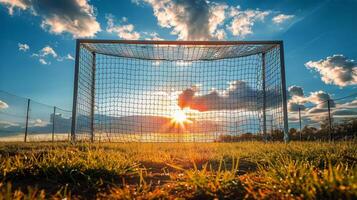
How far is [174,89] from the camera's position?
11.2 meters

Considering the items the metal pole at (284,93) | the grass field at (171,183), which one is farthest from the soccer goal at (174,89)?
the grass field at (171,183)

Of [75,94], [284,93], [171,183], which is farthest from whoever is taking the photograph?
[284,93]

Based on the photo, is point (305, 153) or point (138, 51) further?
point (138, 51)

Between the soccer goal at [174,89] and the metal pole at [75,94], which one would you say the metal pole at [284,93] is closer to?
the soccer goal at [174,89]

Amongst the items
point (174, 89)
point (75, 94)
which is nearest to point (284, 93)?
point (174, 89)

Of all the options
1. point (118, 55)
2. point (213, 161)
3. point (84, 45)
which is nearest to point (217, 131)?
point (118, 55)

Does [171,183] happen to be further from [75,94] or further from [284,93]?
[284,93]

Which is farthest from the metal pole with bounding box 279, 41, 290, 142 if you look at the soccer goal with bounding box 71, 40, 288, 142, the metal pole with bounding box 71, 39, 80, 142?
the metal pole with bounding box 71, 39, 80, 142

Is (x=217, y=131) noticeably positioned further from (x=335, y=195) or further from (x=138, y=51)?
(x=335, y=195)

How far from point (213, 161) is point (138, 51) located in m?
6.44

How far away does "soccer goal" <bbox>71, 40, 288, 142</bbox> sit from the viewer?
32.3 ft

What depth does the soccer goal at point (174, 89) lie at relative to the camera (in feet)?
32.3

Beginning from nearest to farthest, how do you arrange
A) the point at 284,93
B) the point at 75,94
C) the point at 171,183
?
the point at 171,183 → the point at 75,94 → the point at 284,93

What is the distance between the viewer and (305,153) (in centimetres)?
410
